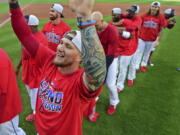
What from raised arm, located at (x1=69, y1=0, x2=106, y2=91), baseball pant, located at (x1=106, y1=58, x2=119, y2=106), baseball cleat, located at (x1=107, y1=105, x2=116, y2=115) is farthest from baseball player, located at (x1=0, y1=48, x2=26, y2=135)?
baseball cleat, located at (x1=107, y1=105, x2=116, y2=115)

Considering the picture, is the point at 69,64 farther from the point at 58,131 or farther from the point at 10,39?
the point at 10,39

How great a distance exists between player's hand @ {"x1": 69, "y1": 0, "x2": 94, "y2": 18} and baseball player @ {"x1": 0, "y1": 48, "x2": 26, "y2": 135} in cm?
190

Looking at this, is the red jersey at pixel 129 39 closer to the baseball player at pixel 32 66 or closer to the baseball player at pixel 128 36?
the baseball player at pixel 128 36

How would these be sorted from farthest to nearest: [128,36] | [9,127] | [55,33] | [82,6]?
[55,33] → [128,36] → [9,127] → [82,6]

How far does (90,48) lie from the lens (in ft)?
4.91

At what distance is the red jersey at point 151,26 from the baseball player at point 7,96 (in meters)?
5.15

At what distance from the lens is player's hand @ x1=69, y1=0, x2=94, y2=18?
139 cm

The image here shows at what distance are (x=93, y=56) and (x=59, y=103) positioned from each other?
1086mm

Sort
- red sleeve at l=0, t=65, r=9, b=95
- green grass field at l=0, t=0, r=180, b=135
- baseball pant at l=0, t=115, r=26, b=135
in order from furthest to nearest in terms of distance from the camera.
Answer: green grass field at l=0, t=0, r=180, b=135, baseball pant at l=0, t=115, r=26, b=135, red sleeve at l=0, t=65, r=9, b=95

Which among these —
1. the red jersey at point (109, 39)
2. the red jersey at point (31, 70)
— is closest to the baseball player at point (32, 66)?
the red jersey at point (31, 70)

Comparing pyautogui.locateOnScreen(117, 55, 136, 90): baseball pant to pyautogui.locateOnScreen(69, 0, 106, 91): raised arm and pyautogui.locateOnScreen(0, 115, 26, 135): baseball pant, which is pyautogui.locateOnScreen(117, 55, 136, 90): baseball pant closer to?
pyautogui.locateOnScreen(0, 115, 26, 135): baseball pant

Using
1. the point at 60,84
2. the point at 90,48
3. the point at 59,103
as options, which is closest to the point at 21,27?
the point at 60,84

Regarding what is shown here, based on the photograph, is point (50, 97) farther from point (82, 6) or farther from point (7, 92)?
point (82, 6)

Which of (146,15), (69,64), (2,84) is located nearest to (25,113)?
(2,84)
